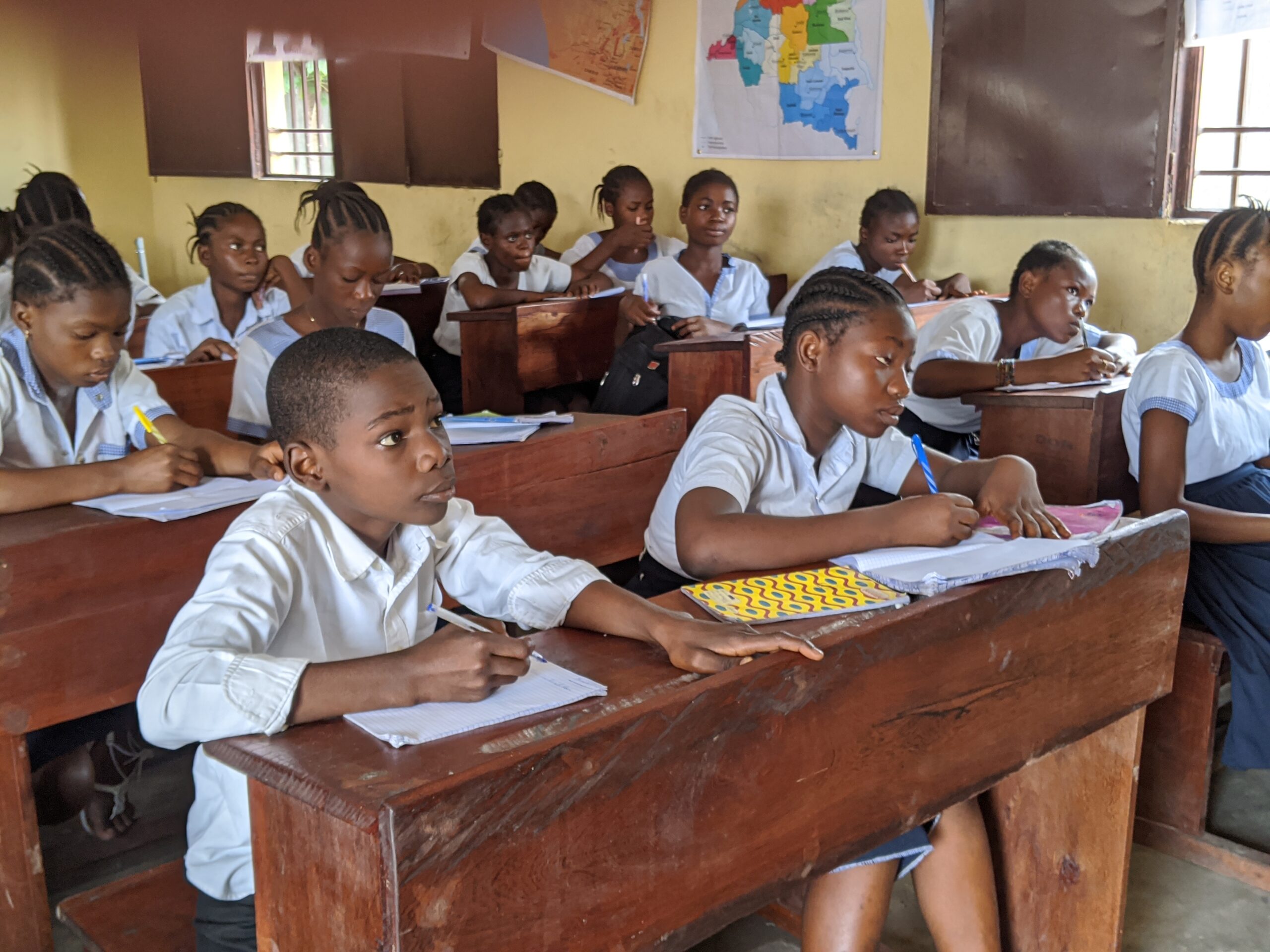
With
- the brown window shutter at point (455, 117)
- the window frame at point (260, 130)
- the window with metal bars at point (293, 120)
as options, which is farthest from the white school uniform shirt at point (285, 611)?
the window frame at point (260, 130)

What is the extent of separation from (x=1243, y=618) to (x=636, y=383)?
1409mm

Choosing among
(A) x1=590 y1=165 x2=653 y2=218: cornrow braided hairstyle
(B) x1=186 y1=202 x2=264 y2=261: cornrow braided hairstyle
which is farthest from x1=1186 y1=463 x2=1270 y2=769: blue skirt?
(A) x1=590 y1=165 x2=653 y2=218: cornrow braided hairstyle

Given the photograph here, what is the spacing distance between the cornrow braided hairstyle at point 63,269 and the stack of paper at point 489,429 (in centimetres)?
57

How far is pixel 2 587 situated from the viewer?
151 cm

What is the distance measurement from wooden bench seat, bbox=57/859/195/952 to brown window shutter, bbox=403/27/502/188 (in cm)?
508

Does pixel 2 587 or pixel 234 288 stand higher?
pixel 234 288

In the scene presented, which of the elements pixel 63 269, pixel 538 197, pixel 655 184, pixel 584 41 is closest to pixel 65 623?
pixel 63 269

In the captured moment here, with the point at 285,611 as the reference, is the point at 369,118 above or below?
above

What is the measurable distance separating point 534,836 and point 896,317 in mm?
1010

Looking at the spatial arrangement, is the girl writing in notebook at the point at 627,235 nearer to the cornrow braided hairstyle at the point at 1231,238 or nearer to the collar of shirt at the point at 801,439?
the cornrow braided hairstyle at the point at 1231,238

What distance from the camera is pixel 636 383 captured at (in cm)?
289

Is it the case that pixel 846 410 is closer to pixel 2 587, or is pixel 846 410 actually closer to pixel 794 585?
pixel 794 585

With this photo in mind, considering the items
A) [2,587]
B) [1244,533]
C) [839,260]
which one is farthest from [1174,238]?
[2,587]

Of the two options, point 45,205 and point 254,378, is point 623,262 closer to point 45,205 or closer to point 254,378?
point 45,205
